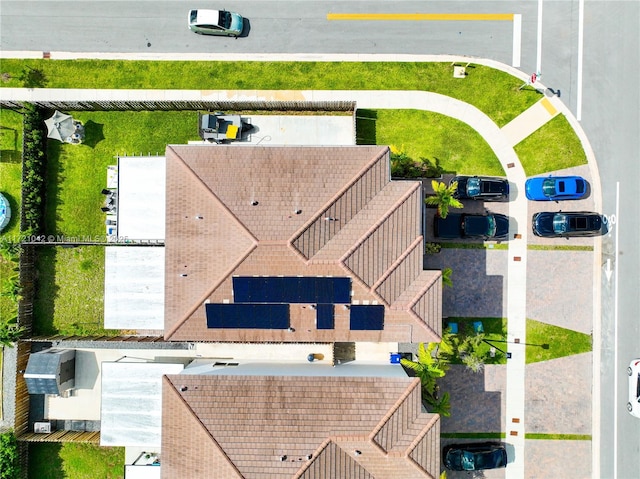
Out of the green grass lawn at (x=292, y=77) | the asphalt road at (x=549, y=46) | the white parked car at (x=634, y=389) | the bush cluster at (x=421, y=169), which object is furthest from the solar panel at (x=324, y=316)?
the white parked car at (x=634, y=389)

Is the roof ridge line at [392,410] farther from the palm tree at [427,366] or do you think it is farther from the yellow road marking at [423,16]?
the yellow road marking at [423,16]

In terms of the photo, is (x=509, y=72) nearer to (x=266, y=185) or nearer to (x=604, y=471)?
(x=266, y=185)

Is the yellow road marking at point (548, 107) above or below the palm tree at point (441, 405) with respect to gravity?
above

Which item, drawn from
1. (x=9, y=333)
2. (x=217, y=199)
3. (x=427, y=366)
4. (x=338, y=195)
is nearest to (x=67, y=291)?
(x=9, y=333)

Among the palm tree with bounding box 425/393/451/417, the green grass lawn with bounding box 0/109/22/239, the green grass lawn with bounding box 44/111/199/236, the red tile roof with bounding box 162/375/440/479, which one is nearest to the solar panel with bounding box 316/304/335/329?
the red tile roof with bounding box 162/375/440/479

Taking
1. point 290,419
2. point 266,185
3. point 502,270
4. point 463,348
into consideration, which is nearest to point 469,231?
point 502,270
